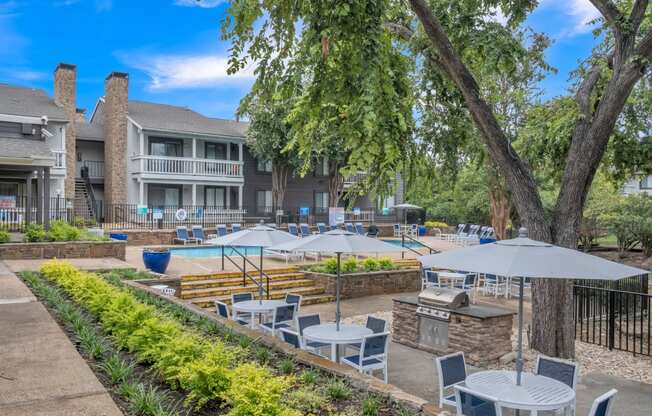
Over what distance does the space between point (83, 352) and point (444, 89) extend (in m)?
8.28

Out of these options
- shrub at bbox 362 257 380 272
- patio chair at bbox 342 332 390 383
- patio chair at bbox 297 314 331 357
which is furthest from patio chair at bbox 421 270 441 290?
patio chair at bbox 342 332 390 383

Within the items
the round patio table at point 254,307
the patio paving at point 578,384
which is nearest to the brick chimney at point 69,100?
the round patio table at point 254,307

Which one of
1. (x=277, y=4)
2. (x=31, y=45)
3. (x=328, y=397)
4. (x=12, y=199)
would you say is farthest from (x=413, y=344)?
(x=31, y=45)

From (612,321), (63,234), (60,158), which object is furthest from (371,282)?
(60,158)

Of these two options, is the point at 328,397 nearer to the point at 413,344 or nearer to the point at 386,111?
the point at 386,111

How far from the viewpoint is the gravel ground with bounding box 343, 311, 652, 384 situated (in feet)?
27.7

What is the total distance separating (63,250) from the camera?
50.4ft

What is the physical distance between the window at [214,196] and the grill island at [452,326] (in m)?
25.1

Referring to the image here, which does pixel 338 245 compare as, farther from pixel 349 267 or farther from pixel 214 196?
pixel 214 196

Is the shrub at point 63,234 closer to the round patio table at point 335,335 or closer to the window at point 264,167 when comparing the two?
the round patio table at point 335,335

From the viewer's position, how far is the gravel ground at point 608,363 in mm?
8438

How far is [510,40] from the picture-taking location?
8945 millimetres

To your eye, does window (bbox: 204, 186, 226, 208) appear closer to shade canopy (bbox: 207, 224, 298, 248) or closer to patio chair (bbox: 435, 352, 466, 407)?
shade canopy (bbox: 207, 224, 298, 248)

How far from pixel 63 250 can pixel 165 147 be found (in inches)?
699
